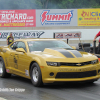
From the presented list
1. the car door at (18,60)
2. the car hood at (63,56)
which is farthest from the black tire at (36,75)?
the car door at (18,60)

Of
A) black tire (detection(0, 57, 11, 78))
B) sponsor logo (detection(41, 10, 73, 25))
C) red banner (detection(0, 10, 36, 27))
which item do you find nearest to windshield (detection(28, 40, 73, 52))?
black tire (detection(0, 57, 11, 78))

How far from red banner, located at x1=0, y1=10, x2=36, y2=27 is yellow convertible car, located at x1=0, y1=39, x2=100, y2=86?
27.1m

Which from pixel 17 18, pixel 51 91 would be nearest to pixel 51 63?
pixel 51 91

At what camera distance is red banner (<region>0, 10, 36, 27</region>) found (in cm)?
3469

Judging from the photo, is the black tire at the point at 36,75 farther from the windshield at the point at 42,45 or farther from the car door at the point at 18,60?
the windshield at the point at 42,45

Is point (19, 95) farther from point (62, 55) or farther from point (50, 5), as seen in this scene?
point (50, 5)

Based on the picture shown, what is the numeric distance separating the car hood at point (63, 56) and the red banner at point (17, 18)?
2789cm

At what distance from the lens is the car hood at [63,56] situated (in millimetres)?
6730

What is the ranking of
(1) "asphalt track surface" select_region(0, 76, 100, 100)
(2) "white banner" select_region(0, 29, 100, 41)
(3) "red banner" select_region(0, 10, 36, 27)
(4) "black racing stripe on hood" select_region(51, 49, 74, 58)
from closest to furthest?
(1) "asphalt track surface" select_region(0, 76, 100, 100), (4) "black racing stripe on hood" select_region(51, 49, 74, 58), (2) "white banner" select_region(0, 29, 100, 41), (3) "red banner" select_region(0, 10, 36, 27)

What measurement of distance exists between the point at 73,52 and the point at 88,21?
2849 cm

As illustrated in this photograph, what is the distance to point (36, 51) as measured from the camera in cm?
750

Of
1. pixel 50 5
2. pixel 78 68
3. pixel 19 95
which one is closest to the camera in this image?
pixel 19 95

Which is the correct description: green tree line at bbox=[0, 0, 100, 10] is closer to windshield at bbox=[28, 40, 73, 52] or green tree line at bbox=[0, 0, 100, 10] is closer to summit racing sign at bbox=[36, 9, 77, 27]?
summit racing sign at bbox=[36, 9, 77, 27]

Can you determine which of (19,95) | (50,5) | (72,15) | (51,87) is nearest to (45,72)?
(51,87)
